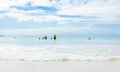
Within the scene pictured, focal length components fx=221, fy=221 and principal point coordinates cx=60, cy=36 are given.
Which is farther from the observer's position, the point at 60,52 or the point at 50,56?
the point at 60,52

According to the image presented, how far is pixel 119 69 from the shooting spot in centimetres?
1097

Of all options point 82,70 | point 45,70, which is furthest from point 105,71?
point 45,70

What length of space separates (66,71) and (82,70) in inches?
32.1

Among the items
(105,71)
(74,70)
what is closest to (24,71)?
(74,70)

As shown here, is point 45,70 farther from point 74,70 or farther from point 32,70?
point 74,70

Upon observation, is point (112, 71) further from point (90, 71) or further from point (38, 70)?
point (38, 70)

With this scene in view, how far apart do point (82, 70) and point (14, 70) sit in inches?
129

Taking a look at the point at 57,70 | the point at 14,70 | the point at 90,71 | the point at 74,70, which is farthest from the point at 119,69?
the point at 14,70

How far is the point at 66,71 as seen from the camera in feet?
34.4

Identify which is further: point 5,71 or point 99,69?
point 99,69

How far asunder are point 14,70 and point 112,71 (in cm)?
469

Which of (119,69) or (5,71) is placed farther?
(119,69)

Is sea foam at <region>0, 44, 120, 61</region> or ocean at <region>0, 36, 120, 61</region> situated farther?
ocean at <region>0, 36, 120, 61</region>

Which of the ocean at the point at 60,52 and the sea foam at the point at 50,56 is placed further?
the ocean at the point at 60,52
